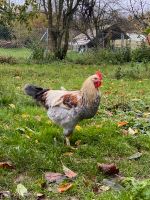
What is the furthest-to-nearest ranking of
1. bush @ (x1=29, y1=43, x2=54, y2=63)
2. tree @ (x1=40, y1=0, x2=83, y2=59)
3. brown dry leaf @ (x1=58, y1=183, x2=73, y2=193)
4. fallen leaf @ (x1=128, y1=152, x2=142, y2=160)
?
tree @ (x1=40, y1=0, x2=83, y2=59)
bush @ (x1=29, y1=43, x2=54, y2=63)
fallen leaf @ (x1=128, y1=152, x2=142, y2=160)
brown dry leaf @ (x1=58, y1=183, x2=73, y2=193)

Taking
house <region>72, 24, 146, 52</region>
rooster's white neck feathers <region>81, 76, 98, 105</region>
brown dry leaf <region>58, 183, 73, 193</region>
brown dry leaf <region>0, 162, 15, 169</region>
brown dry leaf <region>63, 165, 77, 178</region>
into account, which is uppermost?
house <region>72, 24, 146, 52</region>

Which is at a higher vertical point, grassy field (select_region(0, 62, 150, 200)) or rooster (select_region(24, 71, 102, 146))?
rooster (select_region(24, 71, 102, 146))

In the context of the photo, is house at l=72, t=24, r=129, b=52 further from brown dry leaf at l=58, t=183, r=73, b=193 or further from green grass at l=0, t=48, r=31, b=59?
brown dry leaf at l=58, t=183, r=73, b=193

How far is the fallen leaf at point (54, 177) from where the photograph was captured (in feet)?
17.2

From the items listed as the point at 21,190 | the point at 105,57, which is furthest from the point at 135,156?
the point at 105,57

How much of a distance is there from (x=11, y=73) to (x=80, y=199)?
12344mm

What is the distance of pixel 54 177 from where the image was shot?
530 centimetres

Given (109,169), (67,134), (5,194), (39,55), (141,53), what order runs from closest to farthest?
(5,194) → (109,169) → (67,134) → (39,55) → (141,53)

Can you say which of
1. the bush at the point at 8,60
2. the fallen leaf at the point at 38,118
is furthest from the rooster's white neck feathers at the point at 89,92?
the bush at the point at 8,60

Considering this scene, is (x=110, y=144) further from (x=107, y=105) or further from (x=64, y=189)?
(x=107, y=105)

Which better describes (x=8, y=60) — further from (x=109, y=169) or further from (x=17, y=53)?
(x=109, y=169)

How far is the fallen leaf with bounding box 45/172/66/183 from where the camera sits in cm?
525

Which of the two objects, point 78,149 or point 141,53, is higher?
point 141,53

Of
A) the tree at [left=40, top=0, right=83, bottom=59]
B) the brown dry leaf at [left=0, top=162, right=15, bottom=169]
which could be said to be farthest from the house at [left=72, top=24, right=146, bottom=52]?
the brown dry leaf at [left=0, top=162, right=15, bottom=169]
